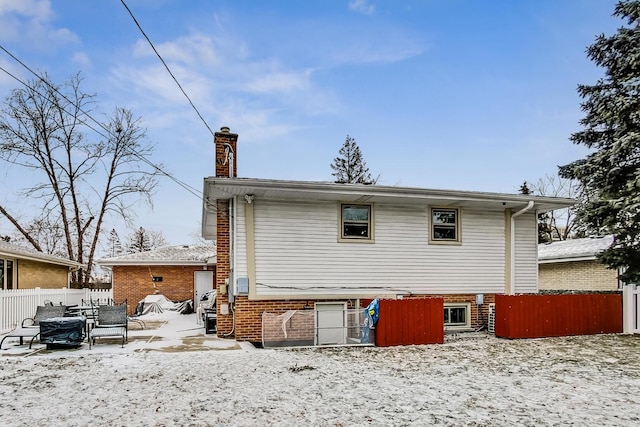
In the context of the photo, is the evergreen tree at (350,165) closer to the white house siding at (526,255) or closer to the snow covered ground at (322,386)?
the white house siding at (526,255)

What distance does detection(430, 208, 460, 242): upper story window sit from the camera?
1250 centimetres

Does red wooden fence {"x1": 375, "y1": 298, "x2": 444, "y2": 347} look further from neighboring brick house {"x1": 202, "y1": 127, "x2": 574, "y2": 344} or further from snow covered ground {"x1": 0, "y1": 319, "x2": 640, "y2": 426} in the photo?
neighboring brick house {"x1": 202, "y1": 127, "x2": 574, "y2": 344}

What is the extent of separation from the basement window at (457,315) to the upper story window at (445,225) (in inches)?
69.3

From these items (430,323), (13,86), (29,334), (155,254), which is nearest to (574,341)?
(430,323)

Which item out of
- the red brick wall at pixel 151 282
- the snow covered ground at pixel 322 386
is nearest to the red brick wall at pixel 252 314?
the snow covered ground at pixel 322 386

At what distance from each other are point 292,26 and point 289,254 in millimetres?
→ 6213

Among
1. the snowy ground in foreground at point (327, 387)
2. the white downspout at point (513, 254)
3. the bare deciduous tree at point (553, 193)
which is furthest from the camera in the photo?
the bare deciduous tree at point (553, 193)

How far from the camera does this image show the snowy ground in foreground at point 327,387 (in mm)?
5211

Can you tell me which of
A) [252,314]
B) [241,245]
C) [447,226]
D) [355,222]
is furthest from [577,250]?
[241,245]

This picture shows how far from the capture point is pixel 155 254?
2358cm

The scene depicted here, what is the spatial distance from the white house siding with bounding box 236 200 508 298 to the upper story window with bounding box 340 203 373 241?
17cm

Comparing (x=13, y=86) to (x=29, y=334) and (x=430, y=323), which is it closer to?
(x=29, y=334)

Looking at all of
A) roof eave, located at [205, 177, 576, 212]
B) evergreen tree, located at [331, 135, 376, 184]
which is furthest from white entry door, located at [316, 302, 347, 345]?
evergreen tree, located at [331, 135, 376, 184]

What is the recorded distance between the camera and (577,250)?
62.2ft
